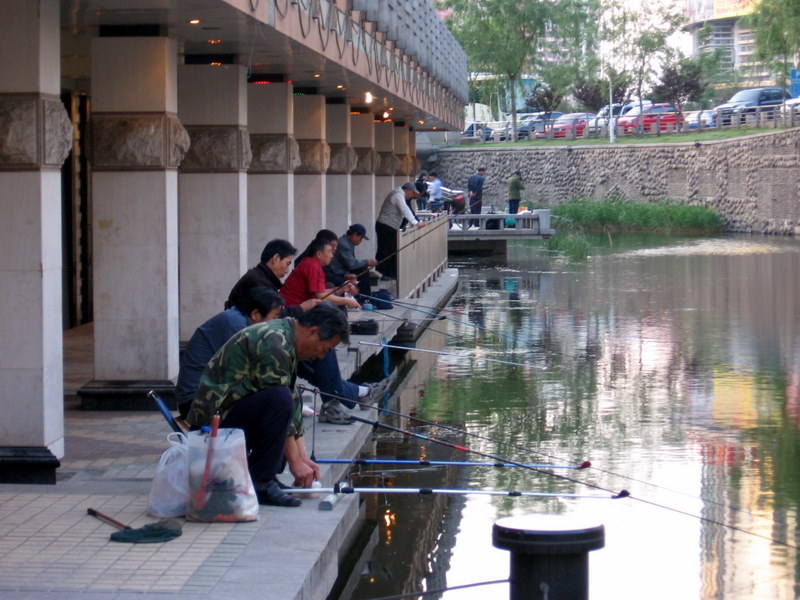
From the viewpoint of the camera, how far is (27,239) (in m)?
8.27

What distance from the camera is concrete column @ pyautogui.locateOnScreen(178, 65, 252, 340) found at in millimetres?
12852

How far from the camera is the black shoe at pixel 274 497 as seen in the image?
7.25 meters

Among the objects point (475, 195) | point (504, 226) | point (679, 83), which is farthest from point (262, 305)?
point (679, 83)

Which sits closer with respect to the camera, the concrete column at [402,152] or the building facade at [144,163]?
the building facade at [144,163]

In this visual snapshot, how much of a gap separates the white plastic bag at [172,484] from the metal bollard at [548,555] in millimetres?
2093

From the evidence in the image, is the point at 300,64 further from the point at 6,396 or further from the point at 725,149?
the point at 725,149

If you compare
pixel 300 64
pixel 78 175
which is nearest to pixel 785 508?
pixel 300 64

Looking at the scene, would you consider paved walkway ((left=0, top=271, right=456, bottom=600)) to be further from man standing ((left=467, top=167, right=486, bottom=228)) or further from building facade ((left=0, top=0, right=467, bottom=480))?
man standing ((left=467, top=167, right=486, bottom=228))

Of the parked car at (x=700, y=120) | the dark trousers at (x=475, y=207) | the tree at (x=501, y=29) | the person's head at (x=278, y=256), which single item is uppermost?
the tree at (x=501, y=29)

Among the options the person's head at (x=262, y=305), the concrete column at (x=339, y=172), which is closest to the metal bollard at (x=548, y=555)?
the person's head at (x=262, y=305)

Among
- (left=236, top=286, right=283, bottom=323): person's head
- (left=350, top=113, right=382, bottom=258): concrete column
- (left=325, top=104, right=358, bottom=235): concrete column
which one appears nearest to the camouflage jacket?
(left=236, top=286, right=283, bottom=323): person's head

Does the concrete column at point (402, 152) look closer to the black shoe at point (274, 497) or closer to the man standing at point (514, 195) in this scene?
the man standing at point (514, 195)

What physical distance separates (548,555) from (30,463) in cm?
413

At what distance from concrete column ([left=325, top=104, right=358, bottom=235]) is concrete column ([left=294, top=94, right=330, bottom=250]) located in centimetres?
283
